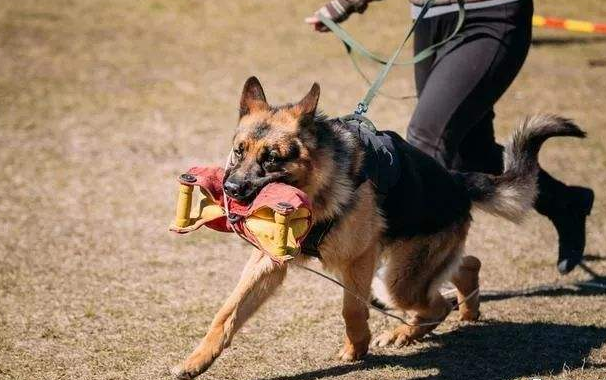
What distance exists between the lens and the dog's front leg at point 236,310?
383 cm

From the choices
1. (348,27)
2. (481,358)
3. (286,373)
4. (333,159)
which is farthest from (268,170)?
(348,27)

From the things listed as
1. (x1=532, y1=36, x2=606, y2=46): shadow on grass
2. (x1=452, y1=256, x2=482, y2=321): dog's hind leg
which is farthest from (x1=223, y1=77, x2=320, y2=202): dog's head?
(x1=532, y1=36, x2=606, y2=46): shadow on grass

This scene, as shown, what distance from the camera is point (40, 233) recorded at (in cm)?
642

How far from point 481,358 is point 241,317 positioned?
1369 millimetres

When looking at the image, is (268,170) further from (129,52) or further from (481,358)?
(129,52)

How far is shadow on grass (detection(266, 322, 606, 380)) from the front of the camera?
4.30 metres

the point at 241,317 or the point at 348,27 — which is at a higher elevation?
the point at 348,27

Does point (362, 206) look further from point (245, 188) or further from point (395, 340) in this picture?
point (395, 340)

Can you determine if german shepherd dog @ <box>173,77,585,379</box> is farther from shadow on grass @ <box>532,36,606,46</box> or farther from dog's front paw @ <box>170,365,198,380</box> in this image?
shadow on grass @ <box>532,36,606,46</box>

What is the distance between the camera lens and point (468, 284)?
493 cm

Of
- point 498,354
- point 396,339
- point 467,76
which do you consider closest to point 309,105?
point 467,76

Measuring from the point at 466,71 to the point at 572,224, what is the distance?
58.4 inches

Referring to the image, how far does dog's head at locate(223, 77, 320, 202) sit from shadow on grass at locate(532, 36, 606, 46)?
10.1 metres

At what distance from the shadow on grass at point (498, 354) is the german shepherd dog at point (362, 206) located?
0.55 ft
